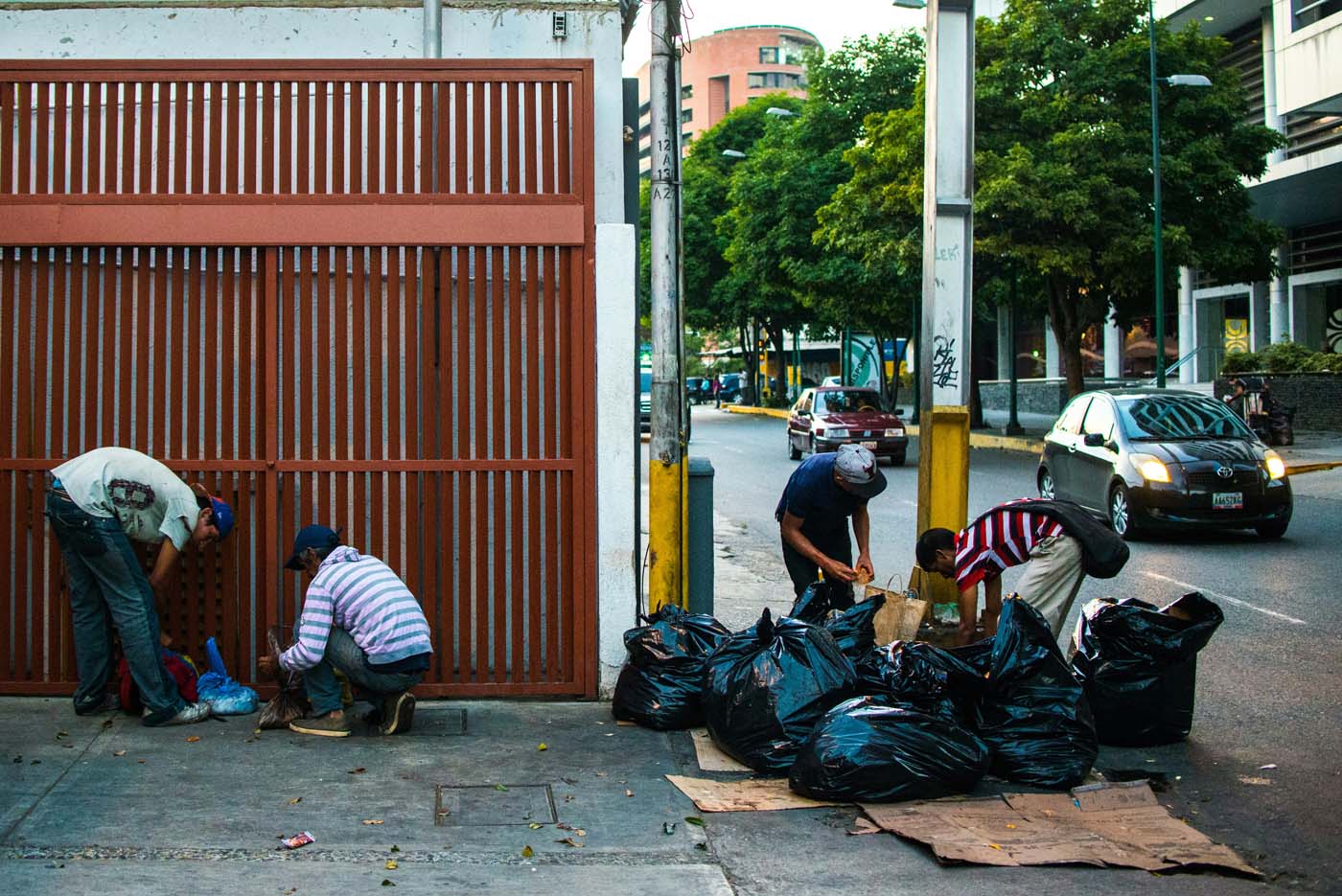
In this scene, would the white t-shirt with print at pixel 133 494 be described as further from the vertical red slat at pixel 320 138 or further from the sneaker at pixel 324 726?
the vertical red slat at pixel 320 138

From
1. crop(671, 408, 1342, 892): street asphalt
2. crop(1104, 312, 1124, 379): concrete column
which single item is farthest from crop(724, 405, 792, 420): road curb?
crop(671, 408, 1342, 892): street asphalt

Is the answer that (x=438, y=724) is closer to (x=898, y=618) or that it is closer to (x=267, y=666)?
(x=267, y=666)

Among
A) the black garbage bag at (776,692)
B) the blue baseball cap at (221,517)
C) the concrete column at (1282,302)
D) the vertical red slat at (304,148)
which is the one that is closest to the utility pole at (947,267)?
the black garbage bag at (776,692)

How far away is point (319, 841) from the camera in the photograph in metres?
4.70

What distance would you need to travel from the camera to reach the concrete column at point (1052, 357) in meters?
42.9

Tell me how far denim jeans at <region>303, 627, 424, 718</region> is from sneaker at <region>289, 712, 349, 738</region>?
0.05 metres

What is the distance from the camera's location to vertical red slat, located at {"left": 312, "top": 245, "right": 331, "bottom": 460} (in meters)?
Result: 6.85

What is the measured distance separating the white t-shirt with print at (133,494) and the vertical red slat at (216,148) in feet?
4.74

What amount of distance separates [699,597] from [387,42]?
3390 millimetres

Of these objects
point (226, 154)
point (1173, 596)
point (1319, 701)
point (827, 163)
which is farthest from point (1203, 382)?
point (226, 154)

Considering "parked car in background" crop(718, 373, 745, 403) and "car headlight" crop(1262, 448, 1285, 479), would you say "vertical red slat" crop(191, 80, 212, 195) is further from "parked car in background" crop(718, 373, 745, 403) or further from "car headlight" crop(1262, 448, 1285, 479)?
"parked car in background" crop(718, 373, 745, 403)

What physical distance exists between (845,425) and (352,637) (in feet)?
62.2

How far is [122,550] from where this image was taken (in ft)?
20.2

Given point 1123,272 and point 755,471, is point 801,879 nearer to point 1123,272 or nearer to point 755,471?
point 755,471
